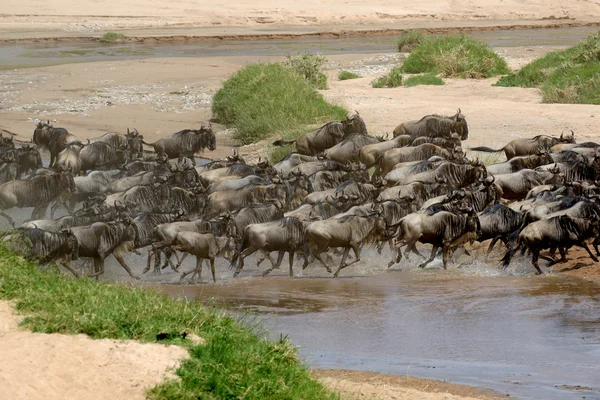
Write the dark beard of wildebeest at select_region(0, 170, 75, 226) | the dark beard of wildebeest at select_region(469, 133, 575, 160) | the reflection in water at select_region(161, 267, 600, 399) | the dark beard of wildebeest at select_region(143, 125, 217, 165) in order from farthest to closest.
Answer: the dark beard of wildebeest at select_region(143, 125, 217, 165), the dark beard of wildebeest at select_region(469, 133, 575, 160), the dark beard of wildebeest at select_region(0, 170, 75, 226), the reflection in water at select_region(161, 267, 600, 399)

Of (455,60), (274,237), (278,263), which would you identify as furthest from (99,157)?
(455,60)

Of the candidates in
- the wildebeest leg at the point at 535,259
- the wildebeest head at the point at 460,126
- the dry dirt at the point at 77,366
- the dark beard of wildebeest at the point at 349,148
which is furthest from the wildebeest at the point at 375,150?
the dry dirt at the point at 77,366

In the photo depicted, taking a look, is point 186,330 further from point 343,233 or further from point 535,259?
point 535,259

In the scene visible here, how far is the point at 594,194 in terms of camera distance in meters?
13.3

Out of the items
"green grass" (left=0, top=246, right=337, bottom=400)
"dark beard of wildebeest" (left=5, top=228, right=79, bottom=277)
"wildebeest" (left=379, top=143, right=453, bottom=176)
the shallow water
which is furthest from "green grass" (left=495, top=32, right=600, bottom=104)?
"green grass" (left=0, top=246, right=337, bottom=400)

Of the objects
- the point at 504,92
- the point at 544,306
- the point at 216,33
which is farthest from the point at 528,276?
the point at 216,33

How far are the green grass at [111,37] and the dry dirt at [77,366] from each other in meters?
40.3

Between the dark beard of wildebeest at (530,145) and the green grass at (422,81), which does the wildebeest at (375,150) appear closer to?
the dark beard of wildebeest at (530,145)

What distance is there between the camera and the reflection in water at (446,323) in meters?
8.55

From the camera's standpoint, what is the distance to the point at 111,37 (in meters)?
46.4

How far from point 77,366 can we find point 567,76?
20.3 metres

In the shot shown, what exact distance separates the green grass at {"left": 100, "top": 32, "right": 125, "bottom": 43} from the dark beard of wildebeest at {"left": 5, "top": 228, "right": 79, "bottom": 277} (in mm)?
35796

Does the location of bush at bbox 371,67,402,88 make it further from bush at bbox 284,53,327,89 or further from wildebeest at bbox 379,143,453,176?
wildebeest at bbox 379,143,453,176

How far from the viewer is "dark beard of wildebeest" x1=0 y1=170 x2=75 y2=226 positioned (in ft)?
46.0
